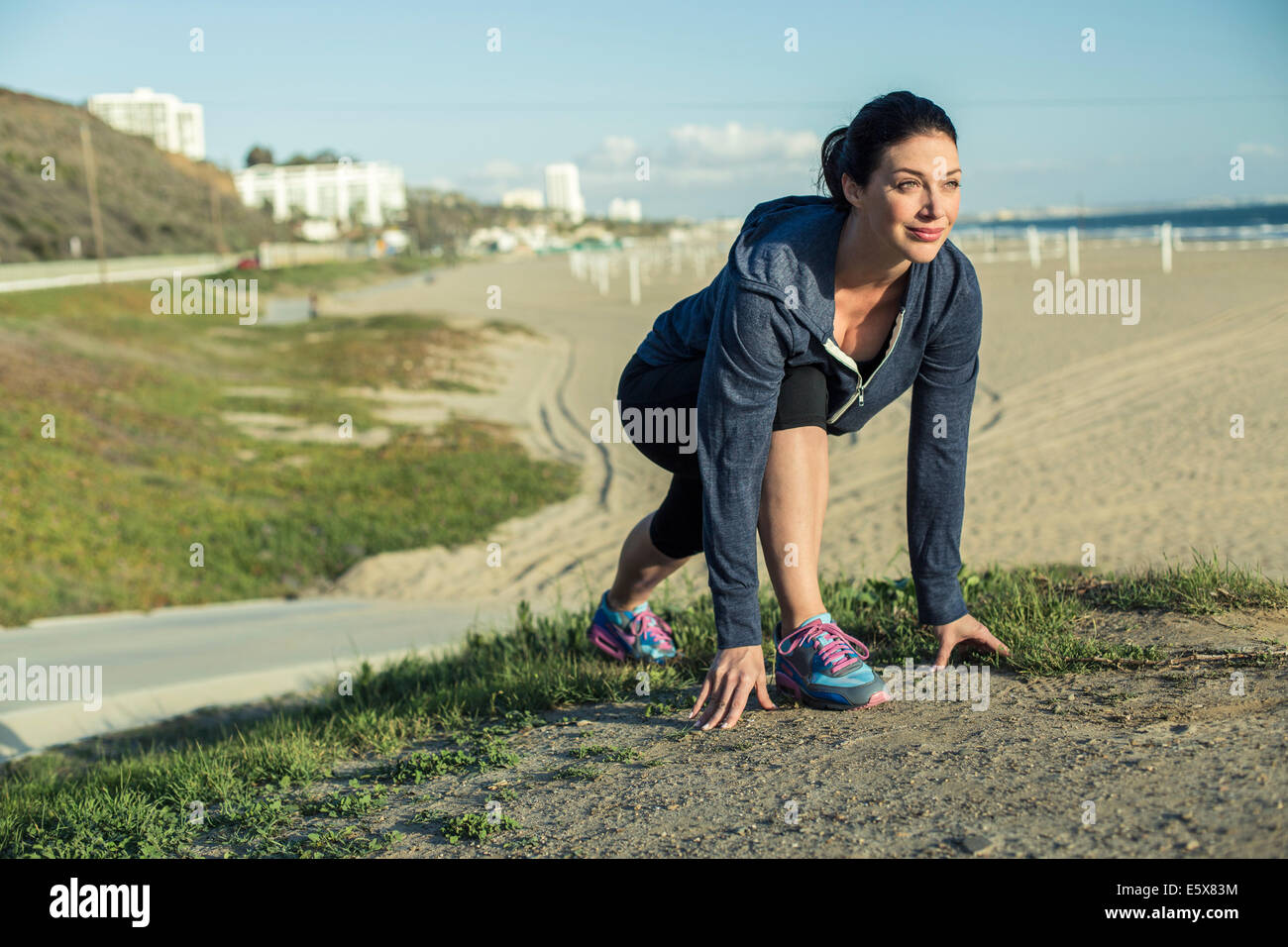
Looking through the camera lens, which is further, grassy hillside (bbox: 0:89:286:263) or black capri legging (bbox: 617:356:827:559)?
grassy hillside (bbox: 0:89:286:263)

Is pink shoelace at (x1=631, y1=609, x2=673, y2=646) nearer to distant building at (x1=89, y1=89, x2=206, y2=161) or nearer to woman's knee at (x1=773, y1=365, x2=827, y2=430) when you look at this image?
woman's knee at (x1=773, y1=365, x2=827, y2=430)

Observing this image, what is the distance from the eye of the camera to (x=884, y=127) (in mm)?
2535

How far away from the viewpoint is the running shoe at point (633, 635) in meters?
3.55

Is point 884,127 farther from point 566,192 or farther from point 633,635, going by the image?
point 566,192

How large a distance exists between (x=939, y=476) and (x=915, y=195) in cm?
86

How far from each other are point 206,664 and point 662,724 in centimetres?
442

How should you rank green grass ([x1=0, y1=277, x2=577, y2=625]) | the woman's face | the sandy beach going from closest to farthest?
1. the woman's face
2. the sandy beach
3. green grass ([x1=0, y1=277, x2=577, y2=625])

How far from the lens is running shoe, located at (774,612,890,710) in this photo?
106 inches

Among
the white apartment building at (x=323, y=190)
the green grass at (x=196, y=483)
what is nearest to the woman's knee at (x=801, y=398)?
the green grass at (x=196, y=483)

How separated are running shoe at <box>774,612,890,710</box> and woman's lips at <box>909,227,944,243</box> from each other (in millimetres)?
942

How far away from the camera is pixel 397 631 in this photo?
733cm

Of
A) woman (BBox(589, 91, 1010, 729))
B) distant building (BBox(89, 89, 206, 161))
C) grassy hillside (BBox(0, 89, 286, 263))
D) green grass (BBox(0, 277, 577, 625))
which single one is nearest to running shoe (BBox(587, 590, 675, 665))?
woman (BBox(589, 91, 1010, 729))

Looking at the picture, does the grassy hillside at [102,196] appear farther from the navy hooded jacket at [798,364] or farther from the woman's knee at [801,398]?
the woman's knee at [801,398]
